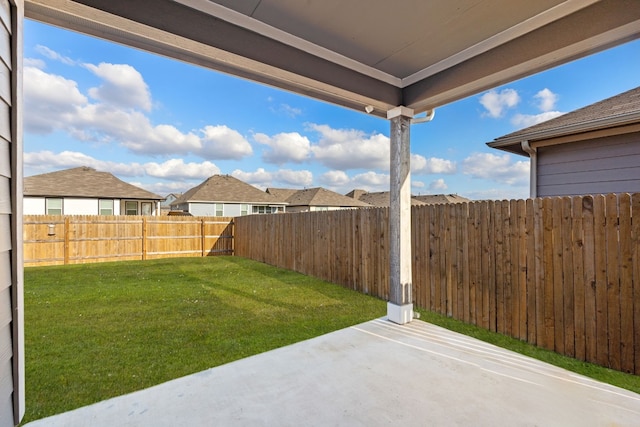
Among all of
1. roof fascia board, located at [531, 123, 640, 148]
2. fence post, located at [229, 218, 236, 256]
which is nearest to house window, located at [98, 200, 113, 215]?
fence post, located at [229, 218, 236, 256]

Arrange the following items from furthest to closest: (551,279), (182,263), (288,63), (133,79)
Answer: (182,263), (133,79), (551,279), (288,63)

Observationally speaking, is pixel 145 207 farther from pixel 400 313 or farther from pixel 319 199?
pixel 400 313

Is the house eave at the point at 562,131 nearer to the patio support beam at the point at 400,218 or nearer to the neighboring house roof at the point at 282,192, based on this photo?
the patio support beam at the point at 400,218

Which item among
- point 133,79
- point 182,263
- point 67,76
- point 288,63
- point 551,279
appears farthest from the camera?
point 182,263

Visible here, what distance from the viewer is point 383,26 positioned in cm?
224

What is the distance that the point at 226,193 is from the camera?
1977 cm

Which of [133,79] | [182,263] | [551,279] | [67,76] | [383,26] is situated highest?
[133,79]

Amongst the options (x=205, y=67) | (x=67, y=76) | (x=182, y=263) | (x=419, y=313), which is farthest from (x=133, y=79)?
(x=419, y=313)

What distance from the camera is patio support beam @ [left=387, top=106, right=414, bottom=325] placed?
139 inches

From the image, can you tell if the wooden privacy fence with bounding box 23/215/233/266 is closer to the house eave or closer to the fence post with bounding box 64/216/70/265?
the fence post with bounding box 64/216/70/265

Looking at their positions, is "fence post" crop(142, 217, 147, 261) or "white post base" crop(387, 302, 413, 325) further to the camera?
"fence post" crop(142, 217, 147, 261)

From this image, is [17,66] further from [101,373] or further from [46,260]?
[46,260]

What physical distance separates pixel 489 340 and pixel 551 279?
0.91 metres

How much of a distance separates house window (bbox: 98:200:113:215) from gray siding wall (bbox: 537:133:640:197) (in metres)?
16.9
